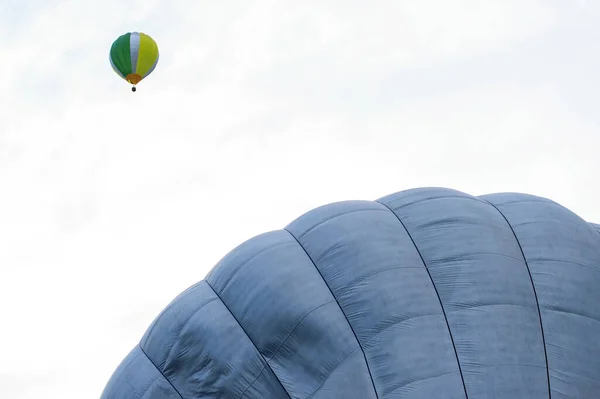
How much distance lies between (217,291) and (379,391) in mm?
1610

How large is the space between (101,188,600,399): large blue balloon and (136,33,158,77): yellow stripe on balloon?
1118 centimetres

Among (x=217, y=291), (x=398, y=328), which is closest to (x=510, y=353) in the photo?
(x=398, y=328)

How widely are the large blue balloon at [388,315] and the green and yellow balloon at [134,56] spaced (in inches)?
441

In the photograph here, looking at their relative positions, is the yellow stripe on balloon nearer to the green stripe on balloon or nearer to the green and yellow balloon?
the green and yellow balloon

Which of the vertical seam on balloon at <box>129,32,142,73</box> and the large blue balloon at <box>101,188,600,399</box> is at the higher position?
the vertical seam on balloon at <box>129,32,142,73</box>

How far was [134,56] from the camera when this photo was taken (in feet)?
67.3

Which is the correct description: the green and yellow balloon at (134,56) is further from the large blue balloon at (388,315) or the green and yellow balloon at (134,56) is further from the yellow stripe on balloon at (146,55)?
the large blue balloon at (388,315)

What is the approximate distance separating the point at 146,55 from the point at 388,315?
12289mm

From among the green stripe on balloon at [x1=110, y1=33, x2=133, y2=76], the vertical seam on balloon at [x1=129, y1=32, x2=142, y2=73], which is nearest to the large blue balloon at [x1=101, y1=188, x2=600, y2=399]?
the vertical seam on balloon at [x1=129, y1=32, x2=142, y2=73]

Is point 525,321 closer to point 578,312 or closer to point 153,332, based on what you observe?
point 578,312

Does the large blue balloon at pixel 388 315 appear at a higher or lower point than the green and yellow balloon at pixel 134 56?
lower

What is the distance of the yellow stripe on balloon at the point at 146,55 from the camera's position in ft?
67.3

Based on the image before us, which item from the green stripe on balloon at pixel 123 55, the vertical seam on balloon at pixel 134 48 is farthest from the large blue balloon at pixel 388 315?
the green stripe on balloon at pixel 123 55

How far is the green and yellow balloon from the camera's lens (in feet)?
67.3
